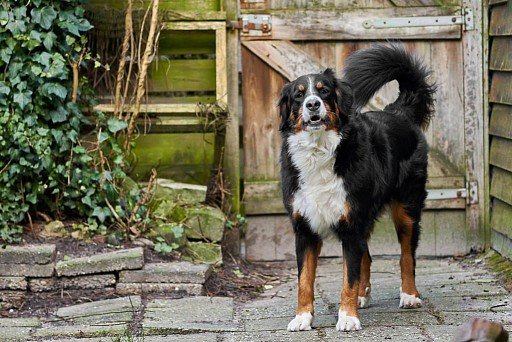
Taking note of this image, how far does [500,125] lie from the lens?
6473 millimetres

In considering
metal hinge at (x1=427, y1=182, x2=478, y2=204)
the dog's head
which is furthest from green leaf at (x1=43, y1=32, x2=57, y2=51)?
metal hinge at (x1=427, y1=182, x2=478, y2=204)

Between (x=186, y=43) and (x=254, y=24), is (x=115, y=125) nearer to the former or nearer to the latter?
(x=186, y=43)

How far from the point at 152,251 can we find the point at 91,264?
0.47 m

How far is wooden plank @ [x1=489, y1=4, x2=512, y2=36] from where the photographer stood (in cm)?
615

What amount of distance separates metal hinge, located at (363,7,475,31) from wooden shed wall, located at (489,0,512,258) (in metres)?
0.18

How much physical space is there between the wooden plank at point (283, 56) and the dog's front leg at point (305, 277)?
7.21 feet

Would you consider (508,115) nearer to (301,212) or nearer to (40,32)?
(301,212)

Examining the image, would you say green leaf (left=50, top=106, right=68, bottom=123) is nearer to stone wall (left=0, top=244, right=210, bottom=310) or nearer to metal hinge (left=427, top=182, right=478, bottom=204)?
stone wall (left=0, top=244, right=210, bottom=310)

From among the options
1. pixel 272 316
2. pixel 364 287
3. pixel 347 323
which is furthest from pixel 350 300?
pixel 272 316

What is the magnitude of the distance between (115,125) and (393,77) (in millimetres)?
1953

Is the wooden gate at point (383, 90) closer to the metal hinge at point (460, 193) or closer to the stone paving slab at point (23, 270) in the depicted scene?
the metal hinge at point (460, 193)

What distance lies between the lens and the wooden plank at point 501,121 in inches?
246

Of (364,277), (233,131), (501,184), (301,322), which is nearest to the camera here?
(301,322)

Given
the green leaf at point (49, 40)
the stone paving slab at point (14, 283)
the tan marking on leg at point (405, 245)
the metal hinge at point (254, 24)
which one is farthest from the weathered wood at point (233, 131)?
the tan marking on leg at point (405, 245)
